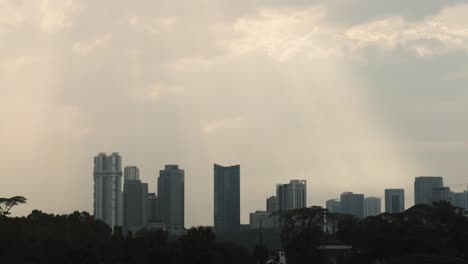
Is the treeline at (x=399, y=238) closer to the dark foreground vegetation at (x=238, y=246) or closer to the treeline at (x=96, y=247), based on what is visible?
the dark foreground vegetation at (x=238, y=246)

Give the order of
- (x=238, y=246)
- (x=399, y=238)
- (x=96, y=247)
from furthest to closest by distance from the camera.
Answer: (x=238, y=246) < (x=399, y=238) < (x=96, y=247)

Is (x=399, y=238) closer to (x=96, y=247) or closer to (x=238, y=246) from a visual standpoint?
(x=238, y=246)

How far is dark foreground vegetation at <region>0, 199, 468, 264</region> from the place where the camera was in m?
64.8

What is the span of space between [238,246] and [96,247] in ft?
104

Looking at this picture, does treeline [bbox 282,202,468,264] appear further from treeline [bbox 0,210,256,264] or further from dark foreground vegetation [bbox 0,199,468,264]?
treeline [bbox 0,210,256,264]

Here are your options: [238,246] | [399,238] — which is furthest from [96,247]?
[399,238]

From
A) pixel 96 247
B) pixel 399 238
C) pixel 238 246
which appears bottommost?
pixel 238 246

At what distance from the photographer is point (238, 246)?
95.9 meters

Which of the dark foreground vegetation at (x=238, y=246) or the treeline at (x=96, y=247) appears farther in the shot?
the dark foreground vegetation at (x=238, y=246)

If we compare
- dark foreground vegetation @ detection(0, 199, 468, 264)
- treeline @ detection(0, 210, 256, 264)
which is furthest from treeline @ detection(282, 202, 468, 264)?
treeline @ detection(0, 210, 256, 264)

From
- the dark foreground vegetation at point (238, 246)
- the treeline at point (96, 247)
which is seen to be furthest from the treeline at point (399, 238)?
the treeline at point (96, 247)

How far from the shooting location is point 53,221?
279 feet

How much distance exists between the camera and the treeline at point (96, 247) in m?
62.8

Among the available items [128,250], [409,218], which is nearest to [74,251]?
[128,250]
